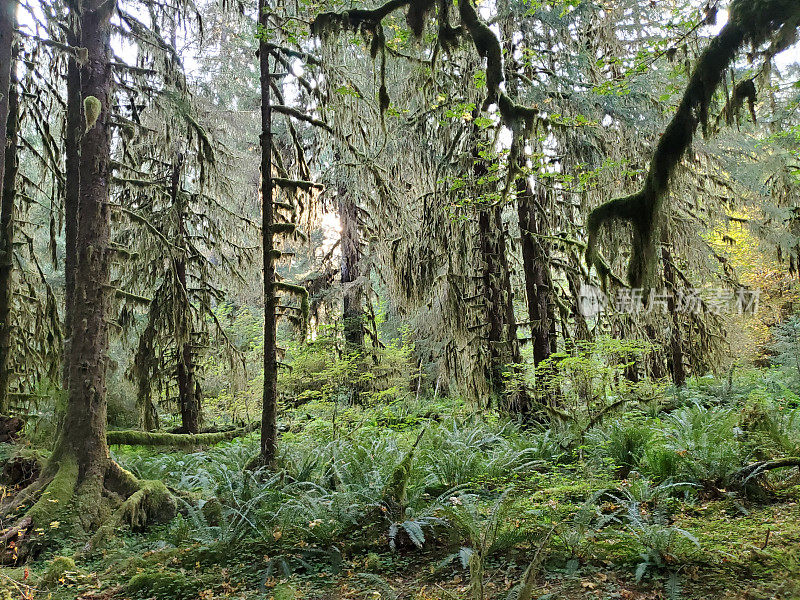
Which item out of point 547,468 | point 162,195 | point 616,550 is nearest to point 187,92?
point 162,195

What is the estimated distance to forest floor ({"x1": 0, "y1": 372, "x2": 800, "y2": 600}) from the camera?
11.7 feet

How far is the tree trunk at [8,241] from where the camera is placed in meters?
7.90

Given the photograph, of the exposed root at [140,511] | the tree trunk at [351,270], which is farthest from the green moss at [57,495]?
the tree trunk at [351,270]

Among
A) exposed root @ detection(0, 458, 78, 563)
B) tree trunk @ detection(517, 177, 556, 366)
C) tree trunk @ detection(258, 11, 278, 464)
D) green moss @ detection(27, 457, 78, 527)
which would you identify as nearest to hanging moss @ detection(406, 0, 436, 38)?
tree trunk @ detection(258, 11, 278, 464)

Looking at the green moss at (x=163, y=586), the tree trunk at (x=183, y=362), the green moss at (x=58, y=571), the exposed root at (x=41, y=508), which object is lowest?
the green moss at (x=163, y=586)

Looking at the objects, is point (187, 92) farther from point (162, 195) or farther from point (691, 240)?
point (691, 240)

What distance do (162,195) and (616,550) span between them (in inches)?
378

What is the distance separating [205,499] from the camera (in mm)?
5906

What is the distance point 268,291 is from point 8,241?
15.3 ft

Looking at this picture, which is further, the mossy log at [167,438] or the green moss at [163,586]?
the mossy log at [167,438]

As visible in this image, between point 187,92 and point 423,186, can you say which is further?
point 423,186

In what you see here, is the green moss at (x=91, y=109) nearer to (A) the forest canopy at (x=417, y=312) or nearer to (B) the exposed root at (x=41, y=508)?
(A) the forest canopy at (x=417, y=312)

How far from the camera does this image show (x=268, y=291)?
6.66 meters

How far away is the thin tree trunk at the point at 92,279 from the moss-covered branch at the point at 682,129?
5600 millimetres
